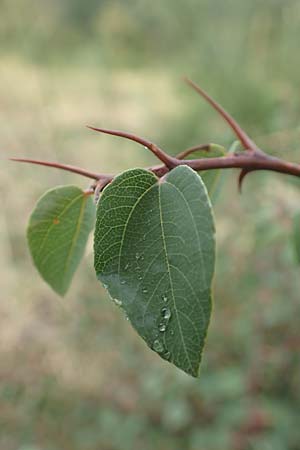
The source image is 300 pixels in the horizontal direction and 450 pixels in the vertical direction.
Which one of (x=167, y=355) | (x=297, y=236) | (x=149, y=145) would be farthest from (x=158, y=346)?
(x=297, y=236)

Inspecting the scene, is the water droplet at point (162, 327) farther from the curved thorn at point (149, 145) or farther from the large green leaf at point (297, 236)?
the large green leaf at point (297, 236)

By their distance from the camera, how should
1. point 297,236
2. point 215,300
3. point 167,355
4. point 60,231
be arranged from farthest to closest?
1. point 215,300
2. point 297,236
3. point 60,231
4. point 167,355

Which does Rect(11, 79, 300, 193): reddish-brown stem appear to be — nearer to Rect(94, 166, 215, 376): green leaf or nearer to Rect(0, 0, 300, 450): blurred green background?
Rect(94, 166, 215, 376): green leaf

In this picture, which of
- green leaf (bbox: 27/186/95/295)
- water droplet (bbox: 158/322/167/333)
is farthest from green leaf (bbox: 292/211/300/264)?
water droplet (bbox: 158/322/167/333)

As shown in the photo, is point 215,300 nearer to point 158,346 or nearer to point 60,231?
point 60,231

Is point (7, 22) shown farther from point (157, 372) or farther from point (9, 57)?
point (157, 372)

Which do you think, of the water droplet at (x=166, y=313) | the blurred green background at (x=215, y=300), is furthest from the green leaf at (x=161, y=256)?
the blurred green background at (x=215, y=300)
